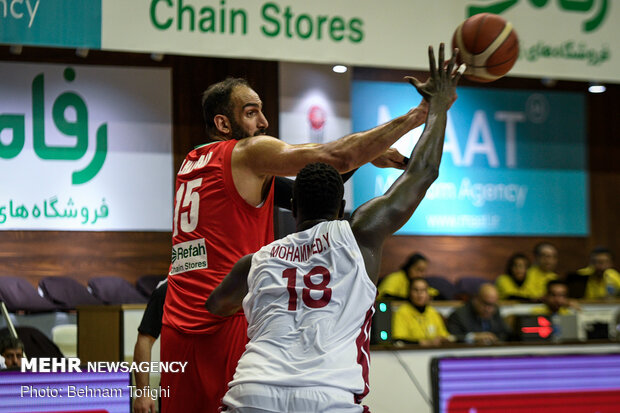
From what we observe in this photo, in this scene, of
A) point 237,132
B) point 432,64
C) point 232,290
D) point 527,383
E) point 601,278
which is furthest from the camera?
point 601,278

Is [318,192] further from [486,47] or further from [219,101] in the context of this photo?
[486,47]

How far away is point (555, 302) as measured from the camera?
324 inches

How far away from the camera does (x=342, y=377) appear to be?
7.36 feet

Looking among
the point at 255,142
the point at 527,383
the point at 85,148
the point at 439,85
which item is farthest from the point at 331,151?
the point at 85,148

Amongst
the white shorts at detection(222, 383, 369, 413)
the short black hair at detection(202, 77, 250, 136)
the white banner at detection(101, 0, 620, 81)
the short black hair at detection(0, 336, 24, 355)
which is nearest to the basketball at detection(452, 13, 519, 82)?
A: the short black hair at detection(202, 77, 250, 136)

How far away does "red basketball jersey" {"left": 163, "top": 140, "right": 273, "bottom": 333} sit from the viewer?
307 centimetres

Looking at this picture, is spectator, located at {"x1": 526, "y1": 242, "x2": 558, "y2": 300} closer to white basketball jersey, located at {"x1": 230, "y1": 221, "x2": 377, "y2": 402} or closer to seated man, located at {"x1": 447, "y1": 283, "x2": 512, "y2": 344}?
seated man, located at {"x1": 447, "y1": 283, "x2": 512, "y2": 344}

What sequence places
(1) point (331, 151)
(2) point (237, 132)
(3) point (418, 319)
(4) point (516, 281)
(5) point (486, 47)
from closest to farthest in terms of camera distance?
1. (1) point (331, 151)
2. (2) point (237, 132)
3. (5) point (486, 47)
4. (3) point (418, 319)
5. (4) point (516, 281)

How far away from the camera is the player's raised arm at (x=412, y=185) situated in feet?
7.94

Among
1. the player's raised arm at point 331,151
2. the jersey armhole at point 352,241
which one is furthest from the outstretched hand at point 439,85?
the jersey armhole at point 352,241

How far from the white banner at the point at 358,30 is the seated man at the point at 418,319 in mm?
2066

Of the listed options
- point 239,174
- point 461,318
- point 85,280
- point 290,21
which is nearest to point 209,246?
point 239,174

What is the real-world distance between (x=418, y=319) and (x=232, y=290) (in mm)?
5049

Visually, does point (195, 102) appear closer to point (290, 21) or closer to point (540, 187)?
point (290, 21)
